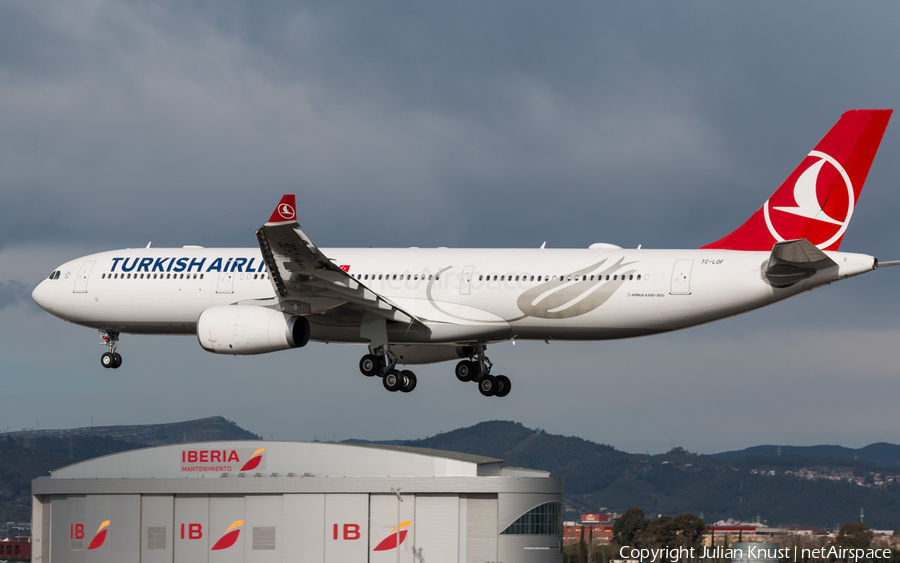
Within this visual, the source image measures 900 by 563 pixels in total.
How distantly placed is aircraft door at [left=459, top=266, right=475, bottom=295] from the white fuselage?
5 cm

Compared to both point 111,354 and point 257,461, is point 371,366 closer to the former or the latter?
point 111,354

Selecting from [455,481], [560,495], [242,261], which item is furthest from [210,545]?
[242,261]

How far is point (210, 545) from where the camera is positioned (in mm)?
67750

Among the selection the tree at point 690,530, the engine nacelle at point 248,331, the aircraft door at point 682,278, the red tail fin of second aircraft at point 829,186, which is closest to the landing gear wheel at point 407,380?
the engine nacelle at point 248,331

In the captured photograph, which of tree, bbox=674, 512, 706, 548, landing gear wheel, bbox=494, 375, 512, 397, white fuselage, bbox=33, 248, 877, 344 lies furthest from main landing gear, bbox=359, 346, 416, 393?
tree, bbox=674, 512, 706, 548

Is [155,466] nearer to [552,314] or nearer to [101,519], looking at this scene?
[101,519]

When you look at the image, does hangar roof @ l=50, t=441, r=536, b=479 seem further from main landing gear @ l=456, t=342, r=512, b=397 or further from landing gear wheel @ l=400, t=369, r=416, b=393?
landing gear wheel @ l=400, t=369, r=416, b=393

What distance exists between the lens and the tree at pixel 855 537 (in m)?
133

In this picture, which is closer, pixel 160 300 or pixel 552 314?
pixel 552 314

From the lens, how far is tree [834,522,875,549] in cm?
13325

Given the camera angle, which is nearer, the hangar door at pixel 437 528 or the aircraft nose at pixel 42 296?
the aircraft nose at pixel 42 296

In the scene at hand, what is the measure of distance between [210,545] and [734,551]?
36.3 meters

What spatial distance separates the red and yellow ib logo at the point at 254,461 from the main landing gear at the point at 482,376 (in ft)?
93.1

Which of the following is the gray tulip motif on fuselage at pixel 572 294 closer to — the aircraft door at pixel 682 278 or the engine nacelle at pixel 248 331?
the aircraft door at pixel 682 278
